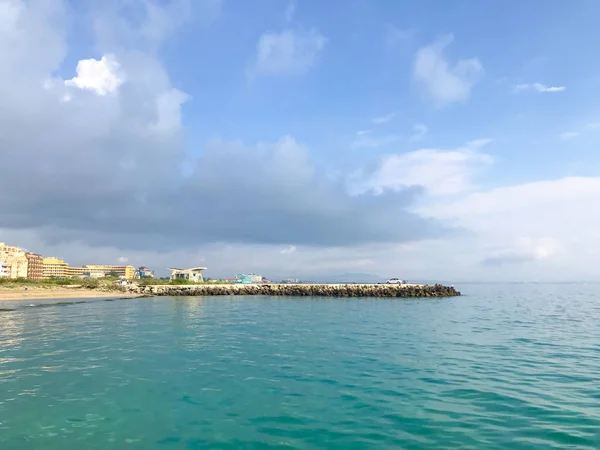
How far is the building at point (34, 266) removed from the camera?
172 metres

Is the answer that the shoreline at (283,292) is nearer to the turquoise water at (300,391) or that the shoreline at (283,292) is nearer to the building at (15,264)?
the turquoise water at (300,391)

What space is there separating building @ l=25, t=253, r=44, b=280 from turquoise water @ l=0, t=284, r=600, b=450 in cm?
17621

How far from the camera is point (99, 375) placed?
1619cm

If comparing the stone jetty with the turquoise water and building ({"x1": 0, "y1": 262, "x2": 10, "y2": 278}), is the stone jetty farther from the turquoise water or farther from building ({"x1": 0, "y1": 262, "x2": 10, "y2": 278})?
building ({"x1": 0, "y1": 262, "x2": 10, "y2": 278})

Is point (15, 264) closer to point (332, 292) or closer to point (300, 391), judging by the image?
point (332, 292)

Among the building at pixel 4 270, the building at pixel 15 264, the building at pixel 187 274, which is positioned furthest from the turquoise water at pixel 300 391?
the building at pixel 15 264

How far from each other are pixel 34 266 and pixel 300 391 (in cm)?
20386

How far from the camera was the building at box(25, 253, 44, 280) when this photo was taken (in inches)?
6772

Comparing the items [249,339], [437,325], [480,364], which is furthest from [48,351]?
[437,325]

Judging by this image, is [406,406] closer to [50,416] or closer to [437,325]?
[50,416]

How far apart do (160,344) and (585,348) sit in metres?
24.7

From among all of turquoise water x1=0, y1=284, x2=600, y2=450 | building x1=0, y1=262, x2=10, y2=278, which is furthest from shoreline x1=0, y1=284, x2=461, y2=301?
building x1=0, y1=262, x2=10, y2=278

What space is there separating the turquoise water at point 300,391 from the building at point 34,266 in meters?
176

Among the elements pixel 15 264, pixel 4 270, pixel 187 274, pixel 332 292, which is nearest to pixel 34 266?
pixel 15 264
